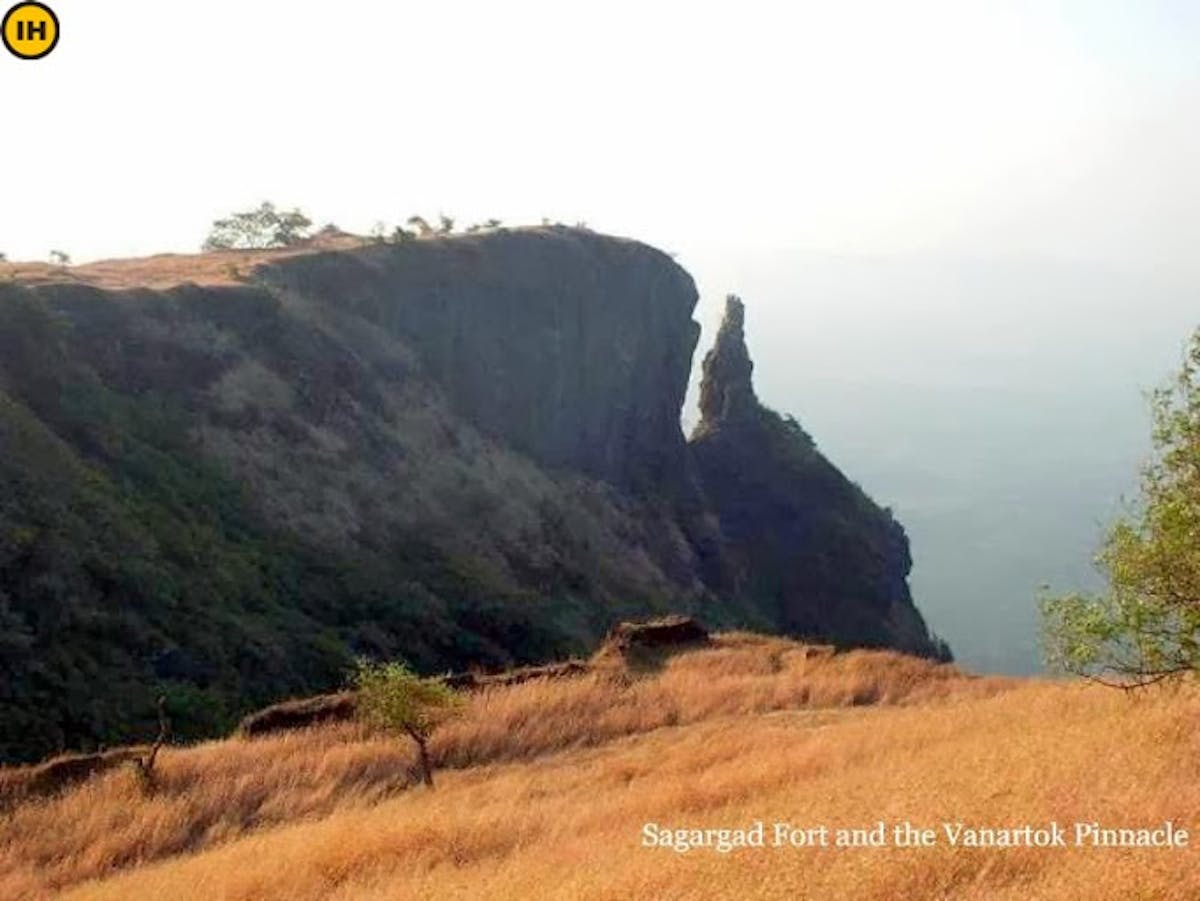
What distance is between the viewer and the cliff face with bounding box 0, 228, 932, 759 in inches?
1280

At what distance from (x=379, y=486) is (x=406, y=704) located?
36920 millimetres

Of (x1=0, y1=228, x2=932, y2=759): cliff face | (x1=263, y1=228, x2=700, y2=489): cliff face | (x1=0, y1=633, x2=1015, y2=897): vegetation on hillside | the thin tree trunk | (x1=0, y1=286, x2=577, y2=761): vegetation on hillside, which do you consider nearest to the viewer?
(x1=0, y1=633, x2=1015, y2=897): vegetation on hillside

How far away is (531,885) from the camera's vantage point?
891 centimetres

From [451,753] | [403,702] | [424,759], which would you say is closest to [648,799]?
[424,759]

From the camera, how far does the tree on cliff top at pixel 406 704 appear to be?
54.7ft

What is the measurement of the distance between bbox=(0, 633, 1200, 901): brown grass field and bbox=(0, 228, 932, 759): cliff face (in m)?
12.8

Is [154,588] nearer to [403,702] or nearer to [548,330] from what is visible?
[403,702]

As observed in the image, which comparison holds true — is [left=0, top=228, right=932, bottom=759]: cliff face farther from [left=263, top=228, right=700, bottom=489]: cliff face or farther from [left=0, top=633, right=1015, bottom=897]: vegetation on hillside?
[left=0, top=633, right=1015, bottom=897]: vegetation on hillside

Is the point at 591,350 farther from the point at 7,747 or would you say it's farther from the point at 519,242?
the point at 7,747

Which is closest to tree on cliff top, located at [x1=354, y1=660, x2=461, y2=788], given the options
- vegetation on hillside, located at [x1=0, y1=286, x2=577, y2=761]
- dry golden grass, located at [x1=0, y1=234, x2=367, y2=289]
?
vegetation on hillside, located at [x1=0, y1=286, x2=577, y2=761]

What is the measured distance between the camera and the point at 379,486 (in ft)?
173

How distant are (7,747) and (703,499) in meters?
68.3

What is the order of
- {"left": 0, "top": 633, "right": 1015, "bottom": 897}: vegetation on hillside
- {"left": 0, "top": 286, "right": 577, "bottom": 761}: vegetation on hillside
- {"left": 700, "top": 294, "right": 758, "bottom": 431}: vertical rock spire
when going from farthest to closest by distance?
{"left": 700, "top": 294, "right": 758, "bottom": 431}: vertical rock spire < {"left": 0, "top": 286, "right": 577, "bottom": 761}: vegetation on hillside < {"left": 0, "top": 633, "right": 1015, "bottom": 897}: vegetation on hillside

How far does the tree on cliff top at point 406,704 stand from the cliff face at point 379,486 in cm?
1299
